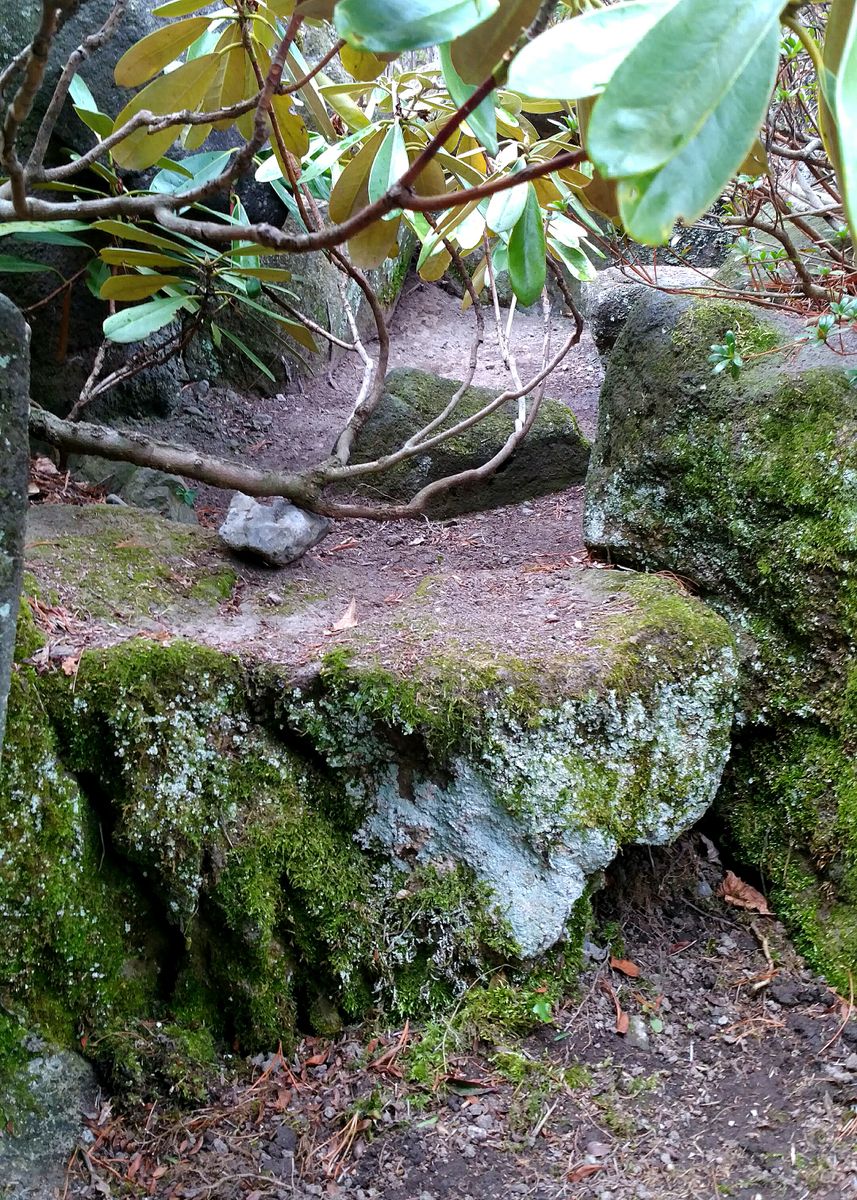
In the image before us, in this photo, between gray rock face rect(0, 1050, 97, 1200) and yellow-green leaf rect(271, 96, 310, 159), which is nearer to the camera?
gray rock face rect(0, 1050, 97, 1200)

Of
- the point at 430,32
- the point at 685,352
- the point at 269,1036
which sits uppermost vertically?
the point at 430,32

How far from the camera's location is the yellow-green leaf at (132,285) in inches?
89.1

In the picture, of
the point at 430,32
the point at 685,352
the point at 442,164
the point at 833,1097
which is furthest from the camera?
the point at 685,352

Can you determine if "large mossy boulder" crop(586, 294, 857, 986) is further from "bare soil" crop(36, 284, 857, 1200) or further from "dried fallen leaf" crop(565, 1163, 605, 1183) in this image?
"dried fallen leaf" crop(565, 1163, 605, 1183)

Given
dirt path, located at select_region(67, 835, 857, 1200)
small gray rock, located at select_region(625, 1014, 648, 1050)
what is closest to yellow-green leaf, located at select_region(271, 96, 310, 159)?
dirt path, located at select_region(67, 835, 857, 1200)

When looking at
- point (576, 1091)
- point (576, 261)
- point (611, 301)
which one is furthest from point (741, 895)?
point (611, 301)

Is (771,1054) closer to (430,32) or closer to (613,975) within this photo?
(613,975)

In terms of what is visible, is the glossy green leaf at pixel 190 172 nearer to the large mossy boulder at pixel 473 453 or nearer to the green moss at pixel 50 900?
the large mossy boulder at pixel 473 453

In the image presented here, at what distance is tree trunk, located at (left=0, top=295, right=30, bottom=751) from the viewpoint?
4.06 ft

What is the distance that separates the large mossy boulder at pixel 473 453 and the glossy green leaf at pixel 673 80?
272 centimetres

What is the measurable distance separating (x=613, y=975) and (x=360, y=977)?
2.17 feet

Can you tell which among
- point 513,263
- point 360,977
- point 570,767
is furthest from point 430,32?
point 360,977

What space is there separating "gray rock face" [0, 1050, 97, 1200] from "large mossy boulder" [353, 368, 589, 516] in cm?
218

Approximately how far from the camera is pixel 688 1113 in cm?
180
